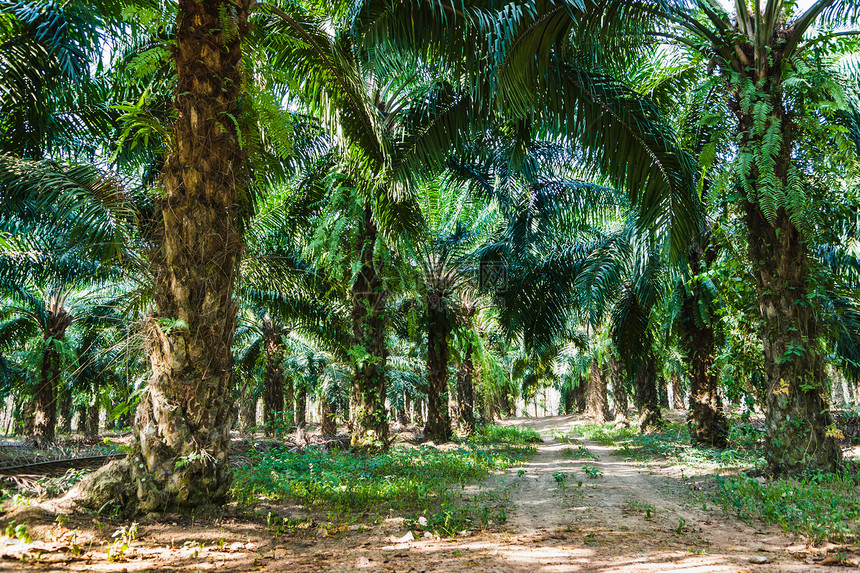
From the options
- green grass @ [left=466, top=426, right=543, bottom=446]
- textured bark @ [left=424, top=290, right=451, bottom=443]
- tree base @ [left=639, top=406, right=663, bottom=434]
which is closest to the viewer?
textured bark @ [left=424, top=290, right=451, bottom=443]

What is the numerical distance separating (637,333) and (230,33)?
37.7ft

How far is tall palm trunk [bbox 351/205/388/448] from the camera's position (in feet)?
30.5

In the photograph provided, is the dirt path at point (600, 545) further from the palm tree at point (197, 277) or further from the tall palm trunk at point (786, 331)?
the tall palm trunk at point (786, 331)

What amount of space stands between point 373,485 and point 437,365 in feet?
25.5

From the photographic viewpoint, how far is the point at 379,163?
274 inches

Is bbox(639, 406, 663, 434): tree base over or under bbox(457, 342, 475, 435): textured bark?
under

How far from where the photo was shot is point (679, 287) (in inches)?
413

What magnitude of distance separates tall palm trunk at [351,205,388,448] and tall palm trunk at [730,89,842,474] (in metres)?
5.96

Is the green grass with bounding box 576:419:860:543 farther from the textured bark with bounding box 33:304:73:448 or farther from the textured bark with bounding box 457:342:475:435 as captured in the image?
the textured bark with bounding box 33:304:73:448

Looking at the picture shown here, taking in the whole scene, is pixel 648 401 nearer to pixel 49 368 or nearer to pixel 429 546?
pixel 429 546

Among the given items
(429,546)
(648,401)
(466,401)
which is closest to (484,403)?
(466,401)

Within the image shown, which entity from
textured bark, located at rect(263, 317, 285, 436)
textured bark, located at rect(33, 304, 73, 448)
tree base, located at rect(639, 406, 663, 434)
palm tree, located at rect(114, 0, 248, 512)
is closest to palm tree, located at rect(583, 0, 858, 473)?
palm tree, located at rect(114, 0, 248, 512)

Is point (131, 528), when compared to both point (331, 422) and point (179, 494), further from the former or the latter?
point (331, 422)

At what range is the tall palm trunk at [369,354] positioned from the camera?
30.5 feet
